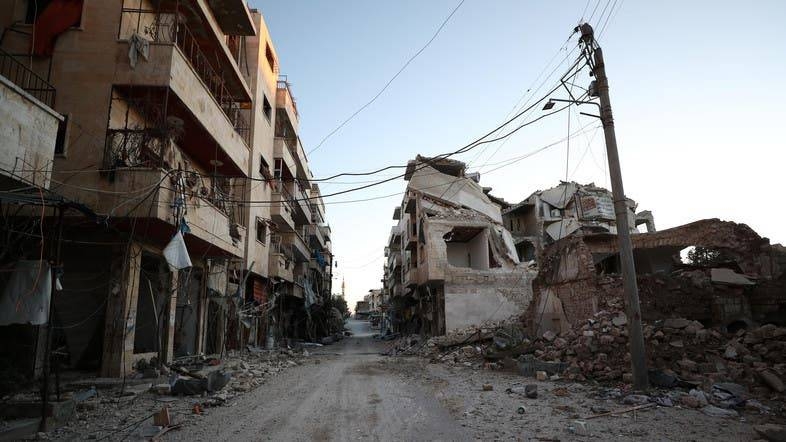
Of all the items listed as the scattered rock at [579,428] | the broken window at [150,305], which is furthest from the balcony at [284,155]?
the scattered rock at [579,428]

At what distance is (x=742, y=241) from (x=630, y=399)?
29.3ft

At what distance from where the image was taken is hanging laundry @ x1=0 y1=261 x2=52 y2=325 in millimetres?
8461

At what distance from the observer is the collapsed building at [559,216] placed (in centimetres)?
4353

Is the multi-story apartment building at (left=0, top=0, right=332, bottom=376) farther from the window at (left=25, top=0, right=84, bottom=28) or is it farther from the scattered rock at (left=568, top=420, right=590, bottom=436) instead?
the scattered rock at (left=568, top=420, right=590, bottom=436)

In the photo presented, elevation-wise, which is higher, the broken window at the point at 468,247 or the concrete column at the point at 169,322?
the broken window at the point at 468,247

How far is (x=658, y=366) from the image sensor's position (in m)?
9.68

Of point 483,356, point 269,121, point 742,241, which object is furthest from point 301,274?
point 742,241

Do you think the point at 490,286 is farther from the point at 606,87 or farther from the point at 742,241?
the point at 606,87

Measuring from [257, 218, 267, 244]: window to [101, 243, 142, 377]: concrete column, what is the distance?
39.4 feet

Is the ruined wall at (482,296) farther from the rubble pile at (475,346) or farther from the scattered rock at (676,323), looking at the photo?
the scattered rock at (676,323)

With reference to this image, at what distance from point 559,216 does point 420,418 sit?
41.9 metres

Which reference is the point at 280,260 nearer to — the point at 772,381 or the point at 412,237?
the point at 412,237

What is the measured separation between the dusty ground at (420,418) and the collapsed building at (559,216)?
35.6 metres

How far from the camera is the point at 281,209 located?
2566cm
